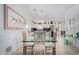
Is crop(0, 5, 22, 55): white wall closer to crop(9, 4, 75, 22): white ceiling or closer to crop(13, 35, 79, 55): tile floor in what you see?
crop(13, 35, 79, 55): tile floor

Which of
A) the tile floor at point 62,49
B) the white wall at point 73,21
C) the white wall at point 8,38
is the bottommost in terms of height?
the tile floor at point 62,49

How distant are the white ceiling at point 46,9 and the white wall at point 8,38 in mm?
358

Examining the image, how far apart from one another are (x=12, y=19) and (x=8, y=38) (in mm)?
376

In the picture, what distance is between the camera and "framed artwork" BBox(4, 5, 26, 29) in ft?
7.14

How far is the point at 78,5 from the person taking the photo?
218 cm

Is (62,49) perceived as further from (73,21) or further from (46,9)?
(46,9)

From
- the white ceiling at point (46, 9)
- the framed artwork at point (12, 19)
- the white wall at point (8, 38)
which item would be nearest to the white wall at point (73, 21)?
the white ceiling at point (46, 9)

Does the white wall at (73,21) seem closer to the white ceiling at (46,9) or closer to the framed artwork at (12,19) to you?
the white ceiling at (46,9)

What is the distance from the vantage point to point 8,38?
85.9 inches

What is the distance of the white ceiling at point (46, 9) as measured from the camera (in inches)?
86.7
